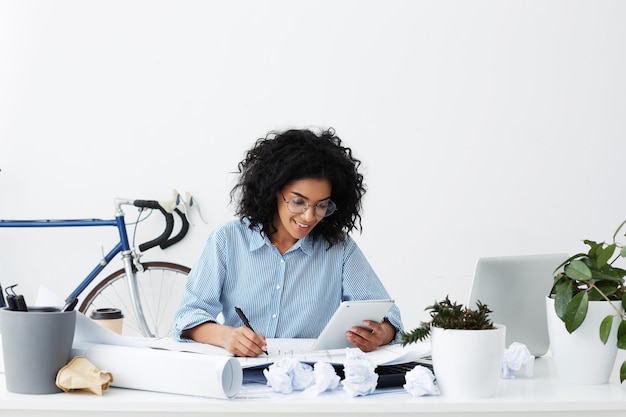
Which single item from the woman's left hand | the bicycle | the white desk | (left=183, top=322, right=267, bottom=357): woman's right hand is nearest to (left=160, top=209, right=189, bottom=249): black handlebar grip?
→ the bicycle

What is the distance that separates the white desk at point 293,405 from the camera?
3.64ft

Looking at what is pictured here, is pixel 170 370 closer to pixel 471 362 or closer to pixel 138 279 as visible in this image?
pixel 471 362

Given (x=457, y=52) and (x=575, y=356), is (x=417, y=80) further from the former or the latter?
(x=575, y=356)

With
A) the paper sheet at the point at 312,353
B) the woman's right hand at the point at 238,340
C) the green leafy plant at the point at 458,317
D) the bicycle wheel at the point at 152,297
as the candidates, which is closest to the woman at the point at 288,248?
the woman's right hand at the point at 238,340

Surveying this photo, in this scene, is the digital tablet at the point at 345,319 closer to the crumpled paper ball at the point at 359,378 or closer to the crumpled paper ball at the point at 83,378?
the crumpled paper ball at the point at 359,378

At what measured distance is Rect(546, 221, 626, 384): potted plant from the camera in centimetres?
128

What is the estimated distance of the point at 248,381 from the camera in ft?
4.15

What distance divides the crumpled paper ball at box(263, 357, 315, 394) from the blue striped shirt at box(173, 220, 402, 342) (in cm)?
64

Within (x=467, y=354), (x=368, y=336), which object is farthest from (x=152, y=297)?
(x=467, y=354)

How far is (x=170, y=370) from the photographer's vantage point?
3.75 ft

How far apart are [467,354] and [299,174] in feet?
2.46

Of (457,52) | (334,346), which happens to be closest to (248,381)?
(334,346)

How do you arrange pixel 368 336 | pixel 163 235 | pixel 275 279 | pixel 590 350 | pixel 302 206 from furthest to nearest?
pixel 163 235
pixel 275 279
pixel 302 206
pixel 368 336
pixel 590 350

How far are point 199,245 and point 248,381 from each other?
7.41 ft
